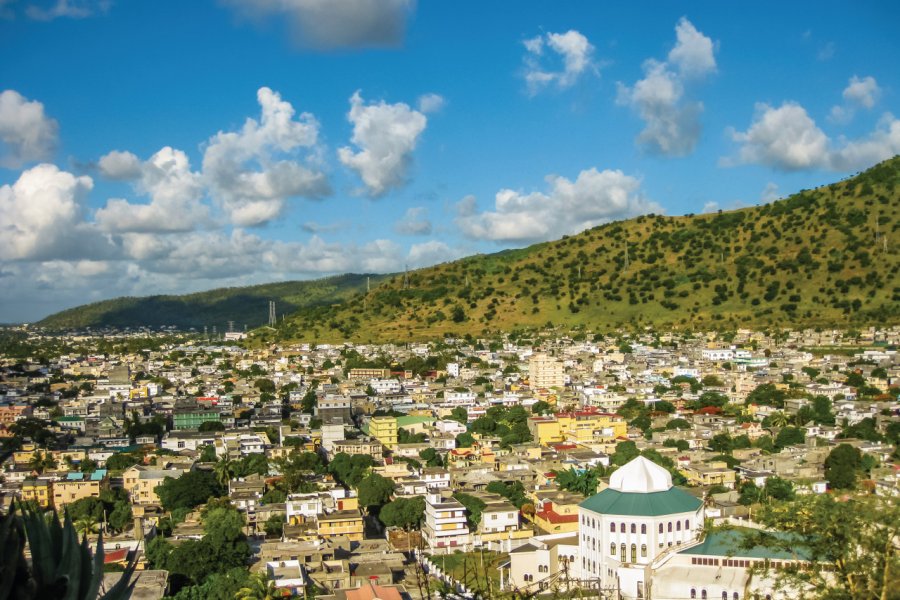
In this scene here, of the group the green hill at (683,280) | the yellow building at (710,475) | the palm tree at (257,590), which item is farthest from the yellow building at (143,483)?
the green hill at (683,280)

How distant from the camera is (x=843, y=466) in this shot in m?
36.4

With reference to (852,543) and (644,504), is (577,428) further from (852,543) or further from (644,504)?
(852,543)

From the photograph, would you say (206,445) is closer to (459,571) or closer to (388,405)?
(388,405)

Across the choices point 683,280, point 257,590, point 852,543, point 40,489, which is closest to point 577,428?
point 40,489

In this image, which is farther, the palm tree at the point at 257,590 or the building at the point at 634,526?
the building at the point at 634,526

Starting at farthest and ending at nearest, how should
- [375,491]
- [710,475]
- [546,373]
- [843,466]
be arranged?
[546,373] → [710,475] → [843,466] → [375,491]

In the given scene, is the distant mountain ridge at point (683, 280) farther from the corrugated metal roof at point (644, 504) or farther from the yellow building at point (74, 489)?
the corrugated metal roof at point (644, 504)

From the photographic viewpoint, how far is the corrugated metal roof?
24359 mm

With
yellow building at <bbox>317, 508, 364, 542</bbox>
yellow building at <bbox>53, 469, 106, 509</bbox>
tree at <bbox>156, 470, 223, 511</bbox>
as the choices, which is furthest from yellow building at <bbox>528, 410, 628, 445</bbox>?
yellow building at <bbox>53, 469, 106, 509</bbox>

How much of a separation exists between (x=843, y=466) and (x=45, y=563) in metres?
35.8

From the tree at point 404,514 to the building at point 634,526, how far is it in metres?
8.07

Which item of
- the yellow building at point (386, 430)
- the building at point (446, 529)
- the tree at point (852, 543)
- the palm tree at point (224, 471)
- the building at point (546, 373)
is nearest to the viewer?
the tree at point (852, 543)

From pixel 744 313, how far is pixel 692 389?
3152 cm

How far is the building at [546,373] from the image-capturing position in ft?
218
